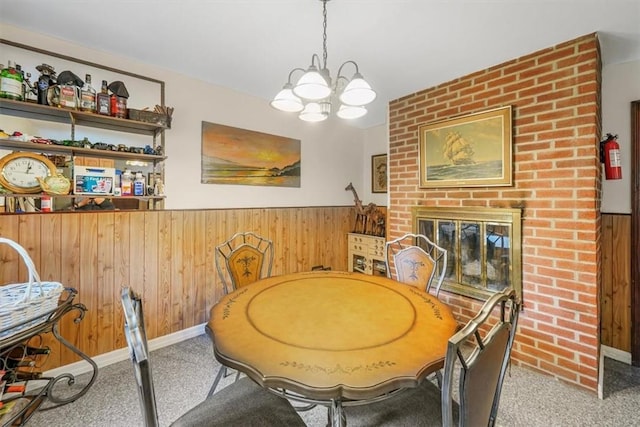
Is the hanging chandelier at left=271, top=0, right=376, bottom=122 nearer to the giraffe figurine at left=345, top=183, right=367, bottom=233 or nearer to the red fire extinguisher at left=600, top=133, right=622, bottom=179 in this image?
the red fire extinguisher at left=600, top=133, right=622, bottom=179

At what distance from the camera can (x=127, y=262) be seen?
221cm

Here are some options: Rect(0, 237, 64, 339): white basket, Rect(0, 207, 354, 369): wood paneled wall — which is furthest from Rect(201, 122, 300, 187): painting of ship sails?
Rect(0, 237, 64, 339): white basket

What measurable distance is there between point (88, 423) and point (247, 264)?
4.05 ft

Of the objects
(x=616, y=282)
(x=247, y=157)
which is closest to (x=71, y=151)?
(x=247, y=157)

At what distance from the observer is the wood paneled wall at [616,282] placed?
2.15 m

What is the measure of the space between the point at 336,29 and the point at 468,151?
1.46 metres

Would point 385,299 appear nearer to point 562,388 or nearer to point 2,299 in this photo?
point 562,388

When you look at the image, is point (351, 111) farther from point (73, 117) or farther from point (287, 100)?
point (73, 117)

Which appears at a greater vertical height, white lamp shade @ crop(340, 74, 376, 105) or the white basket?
white lamp shade @ crop(340, 74, 376, 105)

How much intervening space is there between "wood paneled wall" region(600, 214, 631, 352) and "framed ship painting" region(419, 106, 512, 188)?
35.8 inches

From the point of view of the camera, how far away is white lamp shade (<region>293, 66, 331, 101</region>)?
4.39 feet

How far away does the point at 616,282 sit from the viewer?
2195 mm

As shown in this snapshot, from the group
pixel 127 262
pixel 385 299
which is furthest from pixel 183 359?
pixel 385 299

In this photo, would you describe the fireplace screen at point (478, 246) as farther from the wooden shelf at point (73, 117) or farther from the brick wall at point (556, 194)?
the wooden shelf at point (73, 117)
